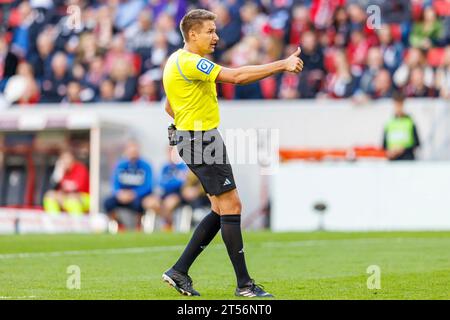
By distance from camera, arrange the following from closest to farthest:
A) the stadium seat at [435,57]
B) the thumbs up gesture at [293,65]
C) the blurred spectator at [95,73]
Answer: the thumbs up gesture at [293,65], the stadium seat at [435,57], the blurred spectator at [95,73]

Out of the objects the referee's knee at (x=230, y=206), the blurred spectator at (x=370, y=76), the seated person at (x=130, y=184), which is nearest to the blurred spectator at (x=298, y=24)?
the blurred spectator at (x=370, y=76)

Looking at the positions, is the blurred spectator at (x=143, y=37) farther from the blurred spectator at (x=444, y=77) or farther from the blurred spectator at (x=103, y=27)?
the blurred spectator at (x=444, y=77)

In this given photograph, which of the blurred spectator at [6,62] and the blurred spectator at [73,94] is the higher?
the blurred spectator at [6,62]

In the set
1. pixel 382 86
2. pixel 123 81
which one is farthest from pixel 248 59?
pixel 382 86

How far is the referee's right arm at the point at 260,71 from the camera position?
28.0 feet

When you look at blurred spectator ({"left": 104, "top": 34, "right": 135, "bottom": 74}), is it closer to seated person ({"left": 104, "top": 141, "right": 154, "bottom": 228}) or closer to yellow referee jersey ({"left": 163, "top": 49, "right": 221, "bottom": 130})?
seated person ({"left": 104, "top": 141, "right": 154, "bottom": 228})

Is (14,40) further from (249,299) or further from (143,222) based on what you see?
→ (249,299)

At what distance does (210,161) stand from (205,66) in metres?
0.74

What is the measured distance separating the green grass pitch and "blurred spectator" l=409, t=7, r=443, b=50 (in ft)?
16.4

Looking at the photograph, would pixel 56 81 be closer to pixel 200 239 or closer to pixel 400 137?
pixel 400 137

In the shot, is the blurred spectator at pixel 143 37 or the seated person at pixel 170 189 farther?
the blurred spectator at pixel 143 37

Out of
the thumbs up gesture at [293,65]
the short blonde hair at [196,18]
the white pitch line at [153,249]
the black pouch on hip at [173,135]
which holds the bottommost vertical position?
the white pitch line at [153,249]

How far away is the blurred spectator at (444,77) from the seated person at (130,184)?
5.24 m
